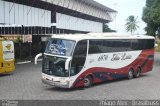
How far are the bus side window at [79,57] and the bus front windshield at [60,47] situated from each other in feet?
1.04

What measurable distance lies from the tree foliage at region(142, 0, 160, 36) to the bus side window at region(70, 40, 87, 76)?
21784 mm

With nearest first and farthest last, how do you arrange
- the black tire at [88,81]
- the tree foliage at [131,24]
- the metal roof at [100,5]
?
1. the black tire at [88,81]
2. the metal roof at [100,5]
3. the tree foliage at [131,24]

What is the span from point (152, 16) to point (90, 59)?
21.9 metres

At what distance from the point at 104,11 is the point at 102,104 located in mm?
66488

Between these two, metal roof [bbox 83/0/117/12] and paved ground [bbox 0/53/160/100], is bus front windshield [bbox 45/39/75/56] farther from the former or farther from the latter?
metal roof [bbox 83/0/117/12]

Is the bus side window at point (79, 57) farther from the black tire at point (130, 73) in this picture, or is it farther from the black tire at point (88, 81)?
the black tire at point (130, 73)

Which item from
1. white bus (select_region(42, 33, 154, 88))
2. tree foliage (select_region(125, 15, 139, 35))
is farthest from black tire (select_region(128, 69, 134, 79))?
tree foliage (select_region(125, 15, 139, 35))

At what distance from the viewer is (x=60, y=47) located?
18.7 metres

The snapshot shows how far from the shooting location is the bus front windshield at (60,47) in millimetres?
18391

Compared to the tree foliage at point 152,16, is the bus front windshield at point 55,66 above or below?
below

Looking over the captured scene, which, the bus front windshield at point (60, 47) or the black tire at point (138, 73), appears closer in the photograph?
the bus front windshield at point (60, 47)

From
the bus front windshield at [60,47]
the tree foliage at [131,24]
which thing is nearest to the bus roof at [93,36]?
the bus front windshield at [60,47]

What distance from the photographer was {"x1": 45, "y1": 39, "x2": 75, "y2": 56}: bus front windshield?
18391 mm

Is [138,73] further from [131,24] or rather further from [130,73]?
[131,24]
